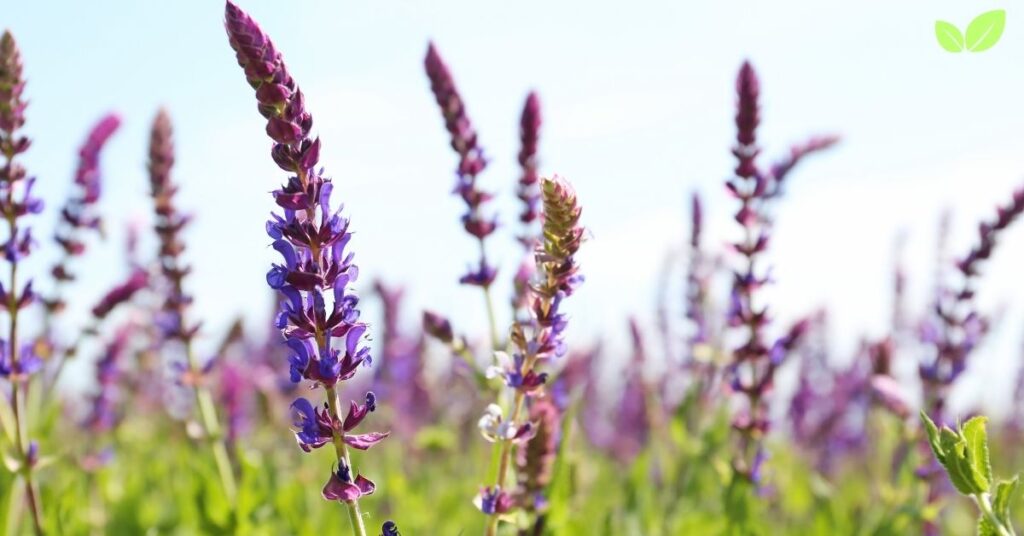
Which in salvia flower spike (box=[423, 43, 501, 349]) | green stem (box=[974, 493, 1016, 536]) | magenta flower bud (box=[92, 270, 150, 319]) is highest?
salvia flower spike (box=[423, 43, 501, 349])

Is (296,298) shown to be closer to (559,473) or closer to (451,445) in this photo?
(559,473)

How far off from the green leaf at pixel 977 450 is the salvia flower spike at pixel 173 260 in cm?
325

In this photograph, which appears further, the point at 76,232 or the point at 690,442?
the point at 690,442

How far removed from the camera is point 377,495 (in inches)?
255

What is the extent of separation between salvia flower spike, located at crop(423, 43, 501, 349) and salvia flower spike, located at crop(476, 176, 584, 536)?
4.06 ft

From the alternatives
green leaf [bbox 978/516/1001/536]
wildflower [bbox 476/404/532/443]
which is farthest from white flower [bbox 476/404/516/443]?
green leaf [bbox 978/516/1001/536]

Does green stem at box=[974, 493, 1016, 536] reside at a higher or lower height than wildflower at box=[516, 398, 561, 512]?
higher

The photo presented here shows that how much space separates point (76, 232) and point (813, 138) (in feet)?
12.1

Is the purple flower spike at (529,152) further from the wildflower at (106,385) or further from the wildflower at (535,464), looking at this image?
the wildflower at (106,385)

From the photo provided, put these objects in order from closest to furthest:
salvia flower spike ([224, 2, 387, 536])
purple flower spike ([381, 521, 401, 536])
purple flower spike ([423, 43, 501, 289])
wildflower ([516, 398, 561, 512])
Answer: salvia flower spike ([224, 2, 387, 536]) < purple flower spike ([381, 521, 401, 536]) < wildflower ([516, 398, 561, 512]) < purple flower spike ([423, 43, 501, 289])

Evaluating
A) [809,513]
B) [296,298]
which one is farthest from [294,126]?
[809,513]

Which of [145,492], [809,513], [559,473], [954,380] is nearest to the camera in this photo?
[559,473]

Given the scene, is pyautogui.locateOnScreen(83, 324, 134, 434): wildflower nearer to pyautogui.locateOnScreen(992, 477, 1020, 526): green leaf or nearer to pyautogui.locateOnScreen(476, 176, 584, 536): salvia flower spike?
pyautogui.locateOnScreen(476, 176, 584, 536): salvia flower spike

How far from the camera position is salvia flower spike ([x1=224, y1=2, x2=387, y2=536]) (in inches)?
80.1
